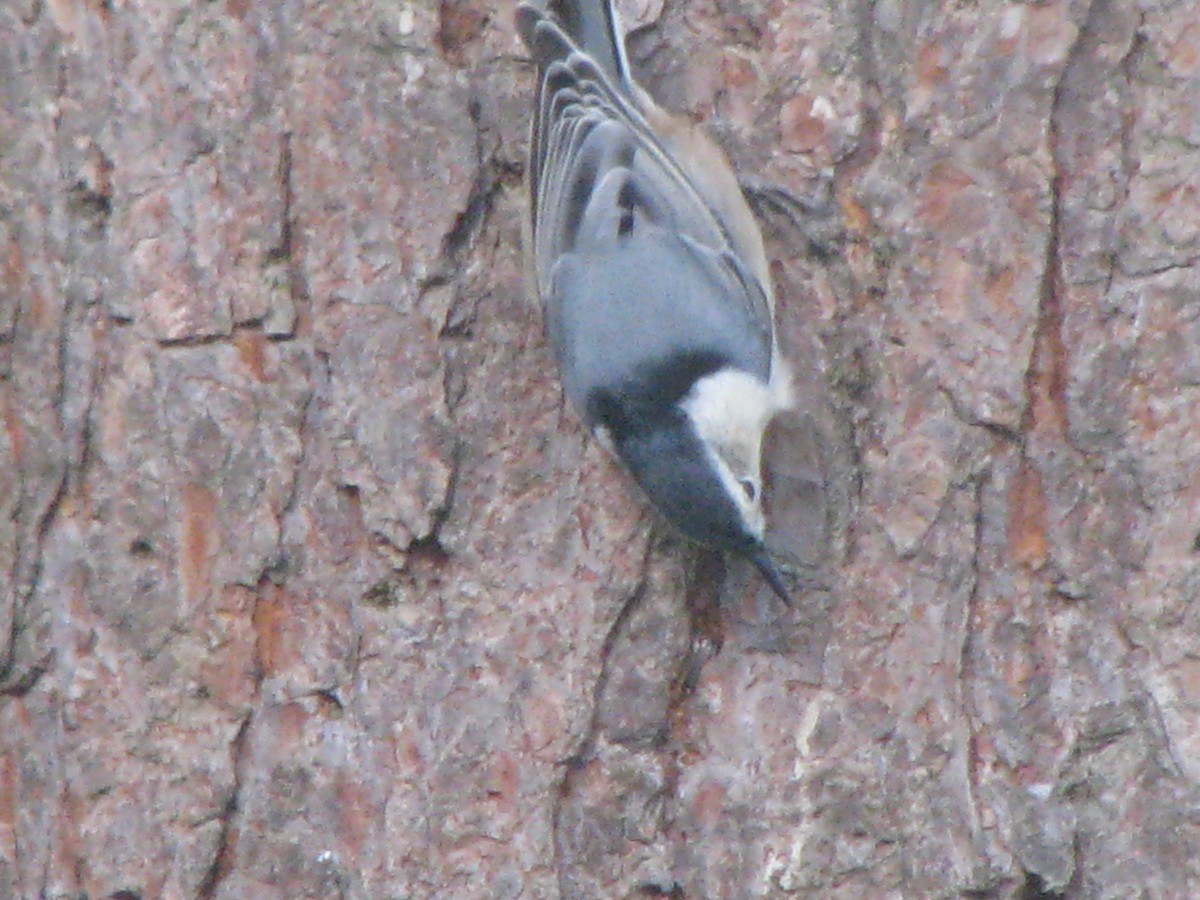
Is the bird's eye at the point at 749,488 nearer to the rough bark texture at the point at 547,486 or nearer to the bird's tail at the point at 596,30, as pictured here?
the rough bark texture at the point at 547,486

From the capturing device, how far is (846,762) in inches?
87.0

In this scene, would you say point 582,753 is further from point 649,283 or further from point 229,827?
point 649,283

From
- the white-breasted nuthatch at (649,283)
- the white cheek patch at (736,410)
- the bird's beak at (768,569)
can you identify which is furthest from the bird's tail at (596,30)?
the bird's beak at (768,569)

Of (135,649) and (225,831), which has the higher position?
(135,649)

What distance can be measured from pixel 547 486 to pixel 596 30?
0.75 metres

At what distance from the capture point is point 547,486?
2328mm

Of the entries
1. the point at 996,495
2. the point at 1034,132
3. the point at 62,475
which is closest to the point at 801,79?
the point at 1034,132

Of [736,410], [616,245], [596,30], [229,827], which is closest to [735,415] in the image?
[736,410]

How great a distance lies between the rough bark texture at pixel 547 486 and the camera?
7.19 feet

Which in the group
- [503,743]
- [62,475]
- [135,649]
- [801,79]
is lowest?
[503,743]

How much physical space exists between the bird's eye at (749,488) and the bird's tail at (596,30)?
0.68 meters

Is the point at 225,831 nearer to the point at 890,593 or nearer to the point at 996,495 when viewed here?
Answer: the point at 890,593

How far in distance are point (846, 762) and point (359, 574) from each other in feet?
2.51

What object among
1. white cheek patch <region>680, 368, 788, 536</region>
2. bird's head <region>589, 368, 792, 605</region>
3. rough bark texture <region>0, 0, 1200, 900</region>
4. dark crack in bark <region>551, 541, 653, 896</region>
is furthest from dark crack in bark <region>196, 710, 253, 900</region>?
white cheek patch <region>680, 368, 788, 536</region>
